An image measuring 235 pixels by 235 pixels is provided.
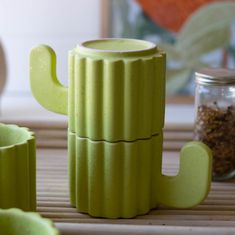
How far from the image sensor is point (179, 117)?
3.16ft

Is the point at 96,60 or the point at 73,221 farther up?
the point at 96,60

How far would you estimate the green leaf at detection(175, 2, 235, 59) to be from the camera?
1026 mm

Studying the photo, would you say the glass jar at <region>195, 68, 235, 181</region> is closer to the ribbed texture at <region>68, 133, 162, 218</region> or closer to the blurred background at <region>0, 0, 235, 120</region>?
the ribbed texture at <region>68, 133, 162, 218</region>

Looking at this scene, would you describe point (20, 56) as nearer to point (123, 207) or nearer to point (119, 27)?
point (119, 27)

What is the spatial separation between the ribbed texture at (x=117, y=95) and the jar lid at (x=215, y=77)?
3.8 inches

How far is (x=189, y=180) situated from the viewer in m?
0.51

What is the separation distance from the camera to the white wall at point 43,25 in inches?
39.7

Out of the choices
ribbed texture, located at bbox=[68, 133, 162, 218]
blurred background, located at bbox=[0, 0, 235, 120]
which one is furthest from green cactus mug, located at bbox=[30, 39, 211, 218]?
blurred background, located at bbox=[0, 0, 235, 120]

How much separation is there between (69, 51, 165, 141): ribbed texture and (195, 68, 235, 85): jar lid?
10 centimetres

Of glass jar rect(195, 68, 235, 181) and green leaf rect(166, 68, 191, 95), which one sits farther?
green leaf rect(166, 68, 191, 95)

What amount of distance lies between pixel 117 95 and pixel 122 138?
37 millimetres

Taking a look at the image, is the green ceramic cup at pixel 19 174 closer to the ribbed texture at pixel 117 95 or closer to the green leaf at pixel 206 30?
the ribbed texture at pixel 117 95

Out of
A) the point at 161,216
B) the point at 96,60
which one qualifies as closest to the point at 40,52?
the point at 96,60

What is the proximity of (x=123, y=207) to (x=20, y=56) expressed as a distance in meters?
0.57
